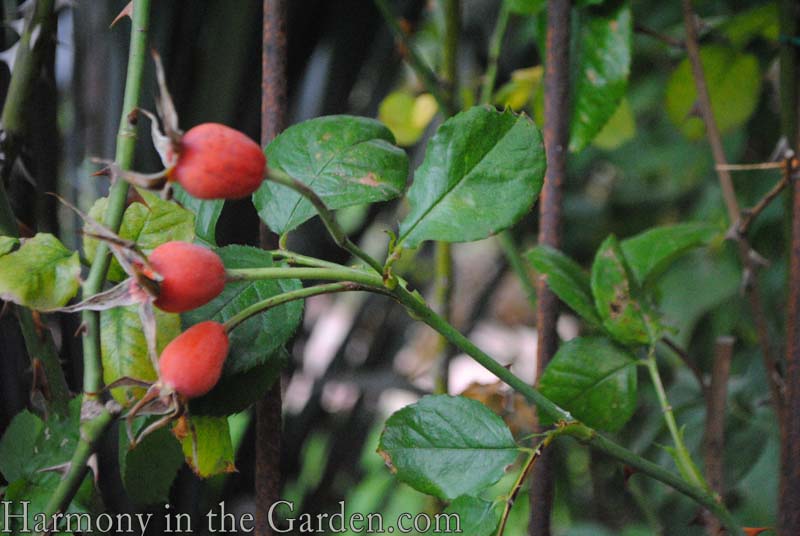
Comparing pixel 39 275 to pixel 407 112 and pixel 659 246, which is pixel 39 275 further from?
pixel 407 112

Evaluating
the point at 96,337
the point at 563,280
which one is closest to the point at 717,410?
the point at 563,280

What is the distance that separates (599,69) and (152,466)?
32cm

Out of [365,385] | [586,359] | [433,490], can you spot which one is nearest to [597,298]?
[586,359]

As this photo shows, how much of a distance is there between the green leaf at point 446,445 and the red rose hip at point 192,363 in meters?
0.10

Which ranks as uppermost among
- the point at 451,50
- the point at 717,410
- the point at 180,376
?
the point at 451,50

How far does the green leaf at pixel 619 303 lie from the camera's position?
389 millimetres

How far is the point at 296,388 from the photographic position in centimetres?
110

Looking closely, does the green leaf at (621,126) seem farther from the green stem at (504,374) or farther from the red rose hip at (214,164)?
the red rose hip at (214,164)

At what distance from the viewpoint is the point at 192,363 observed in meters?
0.22

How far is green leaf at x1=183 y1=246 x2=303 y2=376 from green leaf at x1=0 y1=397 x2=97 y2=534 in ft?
0.30

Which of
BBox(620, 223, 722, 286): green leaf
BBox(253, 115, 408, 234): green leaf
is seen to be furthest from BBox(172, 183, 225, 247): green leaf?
BBox(620, 223, 722, 286): green leaf

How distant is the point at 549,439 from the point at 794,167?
0.25 meters

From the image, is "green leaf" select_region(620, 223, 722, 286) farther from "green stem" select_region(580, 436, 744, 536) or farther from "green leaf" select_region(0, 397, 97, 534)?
"green leaf" select_region(0, 397, 97, 534)

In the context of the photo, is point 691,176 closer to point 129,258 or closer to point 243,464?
point 243,464
